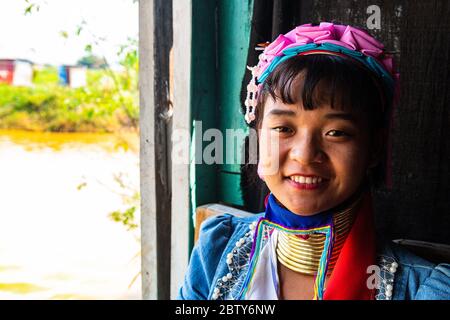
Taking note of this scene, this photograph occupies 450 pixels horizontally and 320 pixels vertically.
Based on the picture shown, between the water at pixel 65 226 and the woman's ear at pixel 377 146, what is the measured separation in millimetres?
3281

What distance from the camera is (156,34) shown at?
2168 millimetres

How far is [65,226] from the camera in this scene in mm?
7398

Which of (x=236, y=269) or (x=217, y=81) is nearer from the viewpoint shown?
(x=236, y=269)

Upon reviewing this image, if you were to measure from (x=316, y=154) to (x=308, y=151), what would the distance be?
3 cm

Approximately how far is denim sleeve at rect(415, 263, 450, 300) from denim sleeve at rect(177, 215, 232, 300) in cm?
61

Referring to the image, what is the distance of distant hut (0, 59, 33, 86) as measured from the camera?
11898 millimetres

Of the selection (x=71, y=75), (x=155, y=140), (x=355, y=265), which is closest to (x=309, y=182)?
(x=355, y=265)

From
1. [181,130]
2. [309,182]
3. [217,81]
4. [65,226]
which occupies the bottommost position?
[65,226]

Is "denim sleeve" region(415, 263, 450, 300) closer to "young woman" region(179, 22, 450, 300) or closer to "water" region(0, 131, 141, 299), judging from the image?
"young woman" region(179, 22, 450, 300)

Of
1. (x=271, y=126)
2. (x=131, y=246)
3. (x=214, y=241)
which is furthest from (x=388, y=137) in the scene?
(x=131, y=246)

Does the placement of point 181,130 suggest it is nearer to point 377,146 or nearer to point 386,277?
point 377,146

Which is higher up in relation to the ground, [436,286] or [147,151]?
[147,151]

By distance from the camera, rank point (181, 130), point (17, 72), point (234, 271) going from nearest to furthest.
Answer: point (234, 271)
point (181, 130)
point (17, 72)
